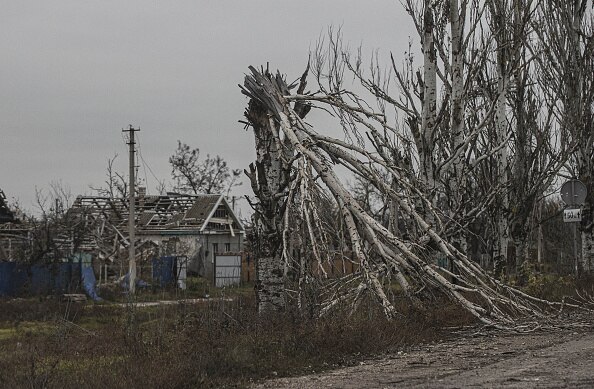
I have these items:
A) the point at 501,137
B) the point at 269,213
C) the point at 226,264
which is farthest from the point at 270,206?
the point at 226,264

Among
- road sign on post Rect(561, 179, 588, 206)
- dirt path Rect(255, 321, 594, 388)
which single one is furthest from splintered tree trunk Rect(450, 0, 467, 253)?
dirt path Rect(255, 321, 594, 388)

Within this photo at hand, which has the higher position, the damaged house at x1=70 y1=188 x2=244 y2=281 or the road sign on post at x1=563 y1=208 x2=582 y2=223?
the damaged house at x1=70 y1=188 x2=244 y2=281

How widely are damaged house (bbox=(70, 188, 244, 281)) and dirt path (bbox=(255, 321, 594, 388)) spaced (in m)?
33.5

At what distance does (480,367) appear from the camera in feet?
29.5

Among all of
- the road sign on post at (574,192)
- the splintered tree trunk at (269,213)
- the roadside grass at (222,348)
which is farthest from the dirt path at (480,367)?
the road sign on post at (574,192)

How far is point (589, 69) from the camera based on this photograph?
79.7ft

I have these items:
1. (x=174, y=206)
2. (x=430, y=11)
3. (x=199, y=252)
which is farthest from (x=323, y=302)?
(x=174, y=206)

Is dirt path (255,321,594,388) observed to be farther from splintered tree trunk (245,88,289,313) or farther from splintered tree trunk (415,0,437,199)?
splintered tree trunk (415,0,437,199)

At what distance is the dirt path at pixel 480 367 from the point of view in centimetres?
788

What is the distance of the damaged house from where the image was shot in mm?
45344

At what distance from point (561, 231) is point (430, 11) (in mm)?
32713

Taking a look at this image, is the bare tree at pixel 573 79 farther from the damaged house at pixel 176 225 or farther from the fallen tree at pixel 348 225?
the damaged house at pixel 176 225

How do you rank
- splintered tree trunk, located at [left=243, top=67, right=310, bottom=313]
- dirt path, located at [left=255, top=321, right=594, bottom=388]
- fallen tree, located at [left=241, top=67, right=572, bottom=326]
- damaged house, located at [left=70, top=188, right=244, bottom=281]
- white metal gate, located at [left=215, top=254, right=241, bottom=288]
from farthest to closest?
damaged house, located at [left=70, top=188, right=244, bottom=281] < white metal gate, located at [left=215, top=254, right=241, bottom=288] < splintered tree trunk, located at [left=243, top=67, right=310, bottom=313] < fallen tree, located at [left=241, top=67, right=572, bottom=326] < dirt path, located at [left=255, top=321, right=594, bottom=388]

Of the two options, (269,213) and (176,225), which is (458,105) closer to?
(269,213)
